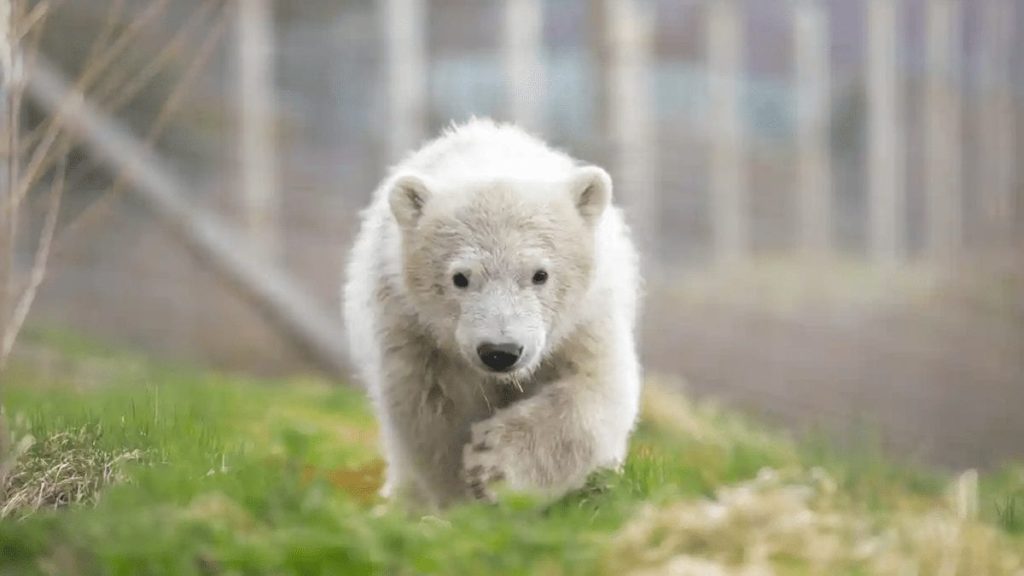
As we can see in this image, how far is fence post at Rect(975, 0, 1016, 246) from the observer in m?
17.7

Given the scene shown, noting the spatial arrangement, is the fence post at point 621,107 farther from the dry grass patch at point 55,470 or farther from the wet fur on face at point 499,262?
the dry grass patch at point 55,470

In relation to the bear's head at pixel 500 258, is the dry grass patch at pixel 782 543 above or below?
below

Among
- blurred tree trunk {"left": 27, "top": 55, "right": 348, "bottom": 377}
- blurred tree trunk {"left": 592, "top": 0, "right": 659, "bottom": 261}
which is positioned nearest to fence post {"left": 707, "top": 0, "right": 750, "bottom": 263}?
blurred tree trunk {"left": 592, "top": 0, "right": 659, "bottom": 261}

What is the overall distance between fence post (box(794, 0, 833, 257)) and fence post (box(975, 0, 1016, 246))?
2.09 meters

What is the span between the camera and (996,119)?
61.3ft

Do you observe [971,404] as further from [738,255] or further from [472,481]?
[472,481]

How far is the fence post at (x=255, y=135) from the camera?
12.1 metres

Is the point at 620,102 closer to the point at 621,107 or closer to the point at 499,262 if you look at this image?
the point at 621,107

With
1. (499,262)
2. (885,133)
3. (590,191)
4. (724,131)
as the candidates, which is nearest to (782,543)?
(499,262)

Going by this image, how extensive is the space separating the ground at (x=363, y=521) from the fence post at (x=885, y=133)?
1440cm

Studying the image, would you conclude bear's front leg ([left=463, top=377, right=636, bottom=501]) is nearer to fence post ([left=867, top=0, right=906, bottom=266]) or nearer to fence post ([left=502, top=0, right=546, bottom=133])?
fence post ([left=502, top=0, right=546, bottom=133])

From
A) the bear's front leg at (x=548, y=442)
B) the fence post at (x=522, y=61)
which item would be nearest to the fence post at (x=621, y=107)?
the fence post at (x=522, y=61)

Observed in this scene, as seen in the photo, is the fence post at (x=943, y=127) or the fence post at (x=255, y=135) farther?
the fence post at (x=943, y=127)

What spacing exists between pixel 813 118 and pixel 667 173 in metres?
2.43
